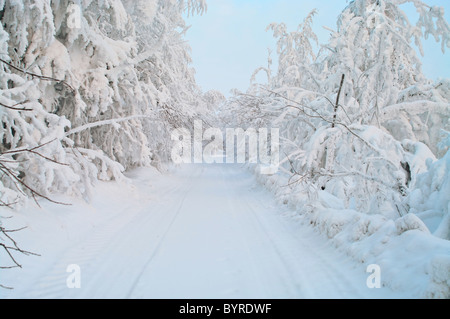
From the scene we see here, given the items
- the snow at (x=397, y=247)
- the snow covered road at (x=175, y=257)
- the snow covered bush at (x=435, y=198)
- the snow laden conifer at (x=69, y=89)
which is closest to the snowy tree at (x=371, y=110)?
the snow covered bush at (x=435, y=198)

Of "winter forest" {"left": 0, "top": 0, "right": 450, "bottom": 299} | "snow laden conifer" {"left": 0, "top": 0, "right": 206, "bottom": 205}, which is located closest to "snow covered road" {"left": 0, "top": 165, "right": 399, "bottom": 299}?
"winter forest" {"left": 0, "top": 0, "right": 450, "bottom": 299}

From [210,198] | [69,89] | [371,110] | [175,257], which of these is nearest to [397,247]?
[175,257]

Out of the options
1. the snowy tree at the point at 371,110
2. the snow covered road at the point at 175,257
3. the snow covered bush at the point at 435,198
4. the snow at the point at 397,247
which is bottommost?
the snow covered road at the point at 175,257

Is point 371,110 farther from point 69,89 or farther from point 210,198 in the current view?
point 69,89

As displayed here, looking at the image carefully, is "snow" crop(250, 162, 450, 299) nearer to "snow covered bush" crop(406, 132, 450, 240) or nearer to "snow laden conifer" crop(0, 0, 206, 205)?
"snow covered bush" crop(406, 132, 450, 240)

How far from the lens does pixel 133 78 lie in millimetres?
9180

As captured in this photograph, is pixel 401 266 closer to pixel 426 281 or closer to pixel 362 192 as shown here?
pixel 426 281

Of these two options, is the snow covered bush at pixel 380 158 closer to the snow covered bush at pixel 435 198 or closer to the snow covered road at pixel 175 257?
the snow covered bush at pixel 435 198

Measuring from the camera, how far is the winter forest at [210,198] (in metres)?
3.44

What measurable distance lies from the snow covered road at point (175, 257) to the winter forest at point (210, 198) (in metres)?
0.03

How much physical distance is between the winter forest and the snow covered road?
0.03 metres

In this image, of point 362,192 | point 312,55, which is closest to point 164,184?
point 362,192

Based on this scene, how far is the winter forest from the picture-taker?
3436 millimetres
